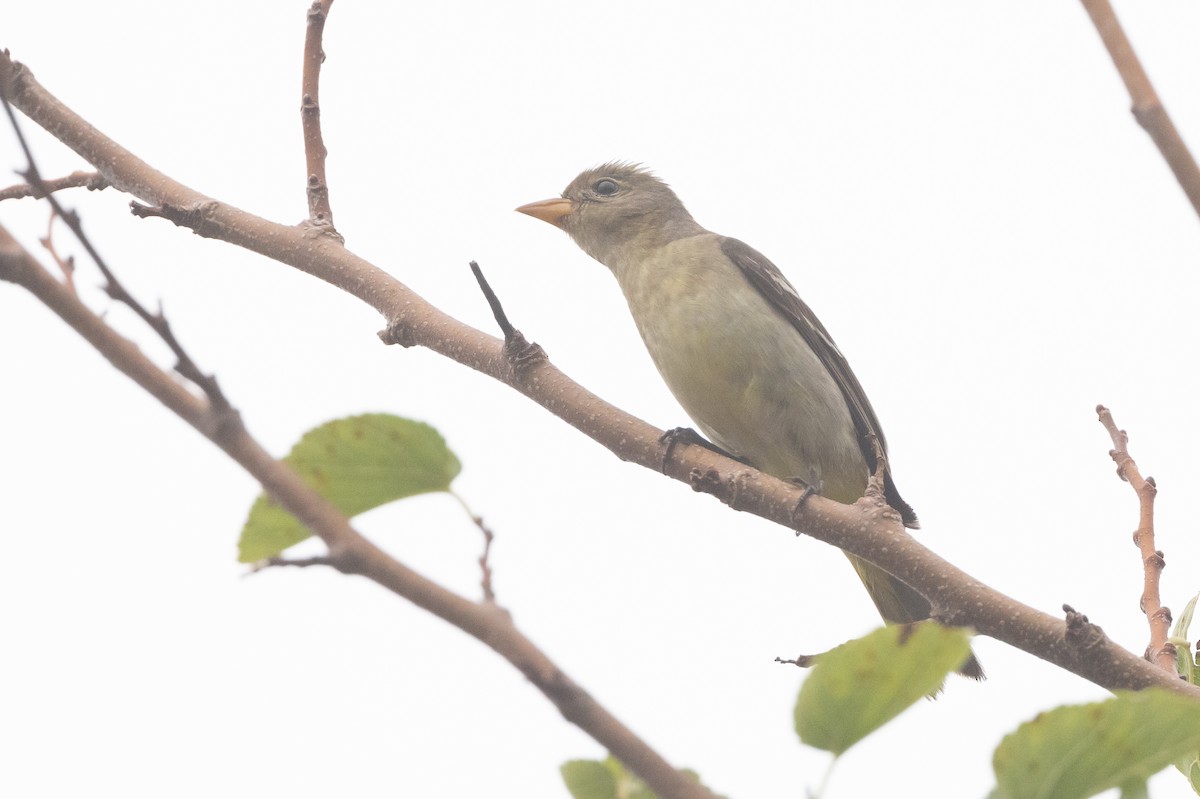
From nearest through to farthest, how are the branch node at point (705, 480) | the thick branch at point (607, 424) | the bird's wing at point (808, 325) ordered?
the thick branch at point (607, 424) → the branch node at point (705, 480) → the bird's wing at point (808, 325)

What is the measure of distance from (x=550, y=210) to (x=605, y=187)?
0.40 meters

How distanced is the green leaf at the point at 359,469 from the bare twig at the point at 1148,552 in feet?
5.75

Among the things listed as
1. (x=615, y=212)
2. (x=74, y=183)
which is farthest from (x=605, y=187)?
(x=74, y=183)

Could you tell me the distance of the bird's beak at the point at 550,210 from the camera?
7320 millimetres

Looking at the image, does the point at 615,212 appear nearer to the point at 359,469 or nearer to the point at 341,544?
the point at 359,469

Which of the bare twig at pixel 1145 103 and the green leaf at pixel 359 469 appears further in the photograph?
the green leaf at pixel 359 469

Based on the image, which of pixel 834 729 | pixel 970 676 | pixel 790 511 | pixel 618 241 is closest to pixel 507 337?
pixel 790 511

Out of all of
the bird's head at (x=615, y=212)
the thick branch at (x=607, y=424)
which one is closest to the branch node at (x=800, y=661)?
the thick branch at (x=607, y=424)

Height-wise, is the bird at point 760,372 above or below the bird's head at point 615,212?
below

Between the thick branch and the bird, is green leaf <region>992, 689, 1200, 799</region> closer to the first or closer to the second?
the thick branch

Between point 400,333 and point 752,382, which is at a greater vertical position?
point 752,382

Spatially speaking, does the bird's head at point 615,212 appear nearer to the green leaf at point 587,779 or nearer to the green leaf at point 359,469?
the green leaf at point 359,469

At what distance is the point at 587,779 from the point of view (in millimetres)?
1732

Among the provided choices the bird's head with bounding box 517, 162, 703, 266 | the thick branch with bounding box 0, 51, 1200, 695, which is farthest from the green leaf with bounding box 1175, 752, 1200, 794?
the bird's head with bounding box 517, 162, 703, 266
